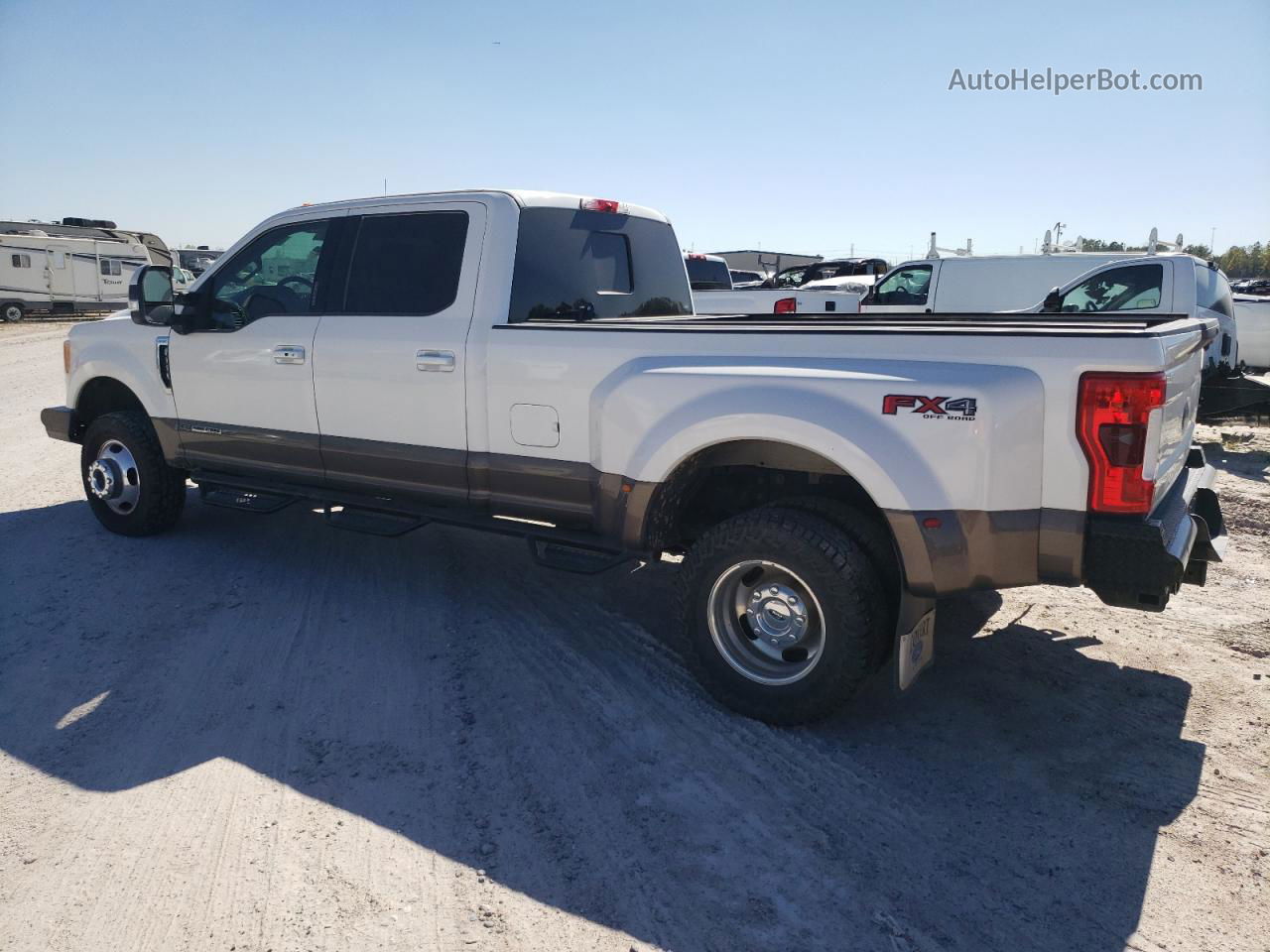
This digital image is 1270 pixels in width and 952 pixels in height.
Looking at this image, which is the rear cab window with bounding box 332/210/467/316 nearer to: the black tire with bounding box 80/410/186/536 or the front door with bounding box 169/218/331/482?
the front door with bounding box 169/218/331/482

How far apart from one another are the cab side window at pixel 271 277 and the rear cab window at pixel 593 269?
A: 1.37 meters

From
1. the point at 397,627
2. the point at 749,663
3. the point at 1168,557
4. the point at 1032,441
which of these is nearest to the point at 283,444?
the point at 397,627

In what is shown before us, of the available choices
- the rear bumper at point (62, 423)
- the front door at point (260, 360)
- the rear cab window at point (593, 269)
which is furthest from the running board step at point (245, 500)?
the rear cab window at point (593, 269)

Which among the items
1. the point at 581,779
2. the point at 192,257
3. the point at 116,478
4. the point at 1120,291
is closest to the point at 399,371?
the point at 581,779

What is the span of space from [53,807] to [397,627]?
1853 mm

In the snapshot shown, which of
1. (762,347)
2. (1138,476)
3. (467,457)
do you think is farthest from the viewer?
(467,457)

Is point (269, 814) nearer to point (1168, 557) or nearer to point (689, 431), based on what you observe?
point (689, 431)

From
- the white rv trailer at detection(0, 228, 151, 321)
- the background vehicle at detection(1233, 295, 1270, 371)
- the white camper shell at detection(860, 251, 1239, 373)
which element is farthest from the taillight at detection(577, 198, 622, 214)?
the white rv trailer at detection(0, 228, 151, 321)

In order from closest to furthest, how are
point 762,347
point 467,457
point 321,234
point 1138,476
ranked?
point 1138,476
point 762,347
point 467,457
point 321,234

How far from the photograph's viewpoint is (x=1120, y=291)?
11312mm

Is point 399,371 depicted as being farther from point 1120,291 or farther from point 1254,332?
point 1254,332

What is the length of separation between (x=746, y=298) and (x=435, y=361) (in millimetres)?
8151

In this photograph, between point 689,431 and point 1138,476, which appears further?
point 689,431

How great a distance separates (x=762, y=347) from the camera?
3855mm
